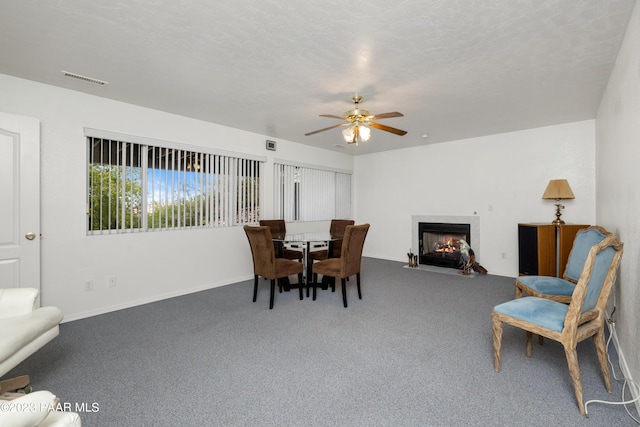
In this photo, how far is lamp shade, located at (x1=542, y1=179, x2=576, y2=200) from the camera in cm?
409

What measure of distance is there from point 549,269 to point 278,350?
12.5ft

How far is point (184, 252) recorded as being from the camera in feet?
13.5

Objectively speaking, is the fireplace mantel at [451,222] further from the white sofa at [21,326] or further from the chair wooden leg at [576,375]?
the white sofa at [21,326]

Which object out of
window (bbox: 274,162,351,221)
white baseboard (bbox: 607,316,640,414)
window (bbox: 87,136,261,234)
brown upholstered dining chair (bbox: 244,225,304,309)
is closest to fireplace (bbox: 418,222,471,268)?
window (bbox: 274,162,351,221)

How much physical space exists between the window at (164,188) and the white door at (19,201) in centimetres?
54

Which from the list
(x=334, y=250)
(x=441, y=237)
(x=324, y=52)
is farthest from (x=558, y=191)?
(x=324, y=52)

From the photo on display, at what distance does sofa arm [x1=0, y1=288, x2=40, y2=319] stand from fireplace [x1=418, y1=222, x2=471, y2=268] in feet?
18.6

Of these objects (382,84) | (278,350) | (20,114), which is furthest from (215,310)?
(382,84)

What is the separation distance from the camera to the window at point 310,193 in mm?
5484

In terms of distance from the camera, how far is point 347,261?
3508mm

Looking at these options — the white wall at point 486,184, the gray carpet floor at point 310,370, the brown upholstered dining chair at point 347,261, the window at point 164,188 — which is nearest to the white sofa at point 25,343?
the gray carpet floor at point 310,370

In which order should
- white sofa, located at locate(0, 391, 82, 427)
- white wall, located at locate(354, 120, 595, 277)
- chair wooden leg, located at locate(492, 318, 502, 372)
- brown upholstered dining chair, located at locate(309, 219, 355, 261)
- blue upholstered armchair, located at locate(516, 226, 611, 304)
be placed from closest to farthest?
white sofa, located at locate(0, 391, 82, 427)
chair wooden leg, located at locate(492, 318, 502, 372)
blue upholstered armchair, located at locate(516, 226, 611, 304)
white wall, located at locate(354, 120, 595, 277)
brown upholstered dining chair, located at locate(309, 219, 355, 261)

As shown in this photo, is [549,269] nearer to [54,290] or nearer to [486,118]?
[486,118]

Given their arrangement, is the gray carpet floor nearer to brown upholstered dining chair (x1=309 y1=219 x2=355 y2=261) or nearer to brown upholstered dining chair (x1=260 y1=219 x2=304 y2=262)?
brown upholstered dining chair (x1=309 y1=219 x2=355 y2=261)
